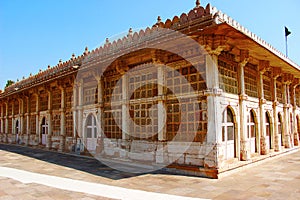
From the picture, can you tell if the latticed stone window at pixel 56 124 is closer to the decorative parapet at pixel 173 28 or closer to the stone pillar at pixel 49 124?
the stone pillar at pixel 49 124

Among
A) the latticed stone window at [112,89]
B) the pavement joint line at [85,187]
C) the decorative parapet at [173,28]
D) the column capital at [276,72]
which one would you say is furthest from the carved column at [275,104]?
the pavement joint line at [85,187]

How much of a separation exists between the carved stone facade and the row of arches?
3 centimetres

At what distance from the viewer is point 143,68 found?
383 inches

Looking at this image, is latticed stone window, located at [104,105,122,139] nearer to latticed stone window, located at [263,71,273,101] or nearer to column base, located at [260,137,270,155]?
column base, located at [260,137,270,155]

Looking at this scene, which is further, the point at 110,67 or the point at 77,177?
the point at 110,67

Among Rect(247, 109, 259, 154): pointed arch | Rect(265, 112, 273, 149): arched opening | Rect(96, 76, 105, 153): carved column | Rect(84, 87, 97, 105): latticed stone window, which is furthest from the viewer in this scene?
Rect(84, 87, 97, 105): latticed stone window

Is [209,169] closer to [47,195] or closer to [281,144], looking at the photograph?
[47,195]

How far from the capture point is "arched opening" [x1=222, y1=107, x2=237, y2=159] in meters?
8.04

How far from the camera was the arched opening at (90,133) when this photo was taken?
12.1 metres

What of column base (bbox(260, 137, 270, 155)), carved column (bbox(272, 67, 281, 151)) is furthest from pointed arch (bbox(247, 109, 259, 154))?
carved column (bbox(272, 67, 281, 151))

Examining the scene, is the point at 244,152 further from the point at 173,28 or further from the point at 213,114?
the point at 173,28

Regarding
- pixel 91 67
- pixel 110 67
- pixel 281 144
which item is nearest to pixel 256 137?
pixel 281 144

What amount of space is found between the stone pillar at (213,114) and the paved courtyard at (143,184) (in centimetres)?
65

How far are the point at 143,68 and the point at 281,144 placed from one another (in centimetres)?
862
